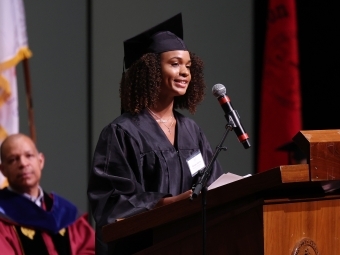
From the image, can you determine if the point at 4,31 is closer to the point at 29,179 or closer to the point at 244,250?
the point at 29,179

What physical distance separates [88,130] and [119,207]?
9.45ft

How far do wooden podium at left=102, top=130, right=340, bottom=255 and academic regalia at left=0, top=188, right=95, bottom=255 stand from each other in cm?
221

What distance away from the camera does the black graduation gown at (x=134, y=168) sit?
2.76 metres

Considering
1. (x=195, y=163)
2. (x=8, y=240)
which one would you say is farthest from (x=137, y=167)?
(x=8, y=240)

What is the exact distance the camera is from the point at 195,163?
295cm

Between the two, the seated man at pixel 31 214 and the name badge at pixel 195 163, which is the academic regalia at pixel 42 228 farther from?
the name badge at pixel 195 163

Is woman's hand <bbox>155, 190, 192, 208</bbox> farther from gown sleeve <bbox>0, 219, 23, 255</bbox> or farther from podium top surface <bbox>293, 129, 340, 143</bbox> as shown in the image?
gown sleeve <bbox>0, 219, 23, 255</bbox>

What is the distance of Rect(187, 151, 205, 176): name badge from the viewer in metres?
2.93

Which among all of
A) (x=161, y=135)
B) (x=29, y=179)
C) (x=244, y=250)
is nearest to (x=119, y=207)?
(x=161, y=135)

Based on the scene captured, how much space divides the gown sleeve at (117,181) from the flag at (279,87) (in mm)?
2757

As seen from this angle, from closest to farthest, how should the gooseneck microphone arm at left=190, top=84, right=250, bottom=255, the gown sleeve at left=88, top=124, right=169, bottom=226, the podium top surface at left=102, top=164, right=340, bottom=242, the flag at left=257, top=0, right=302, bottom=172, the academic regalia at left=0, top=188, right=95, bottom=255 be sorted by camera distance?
the podium top surface at left=102, top=164, right=340, bottom=242
the gooseneck microphone arm at left=190, top=84, right=250, bottom=255
the gown sleeve at left=88, top=124, right=169, bottom=226
the academic regalia at left=0, top=188, right=95, bottom=255
the flag at left=257, top=0, right=302, bottom=172

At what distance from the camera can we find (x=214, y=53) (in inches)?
230

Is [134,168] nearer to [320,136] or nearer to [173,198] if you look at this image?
[173,198]

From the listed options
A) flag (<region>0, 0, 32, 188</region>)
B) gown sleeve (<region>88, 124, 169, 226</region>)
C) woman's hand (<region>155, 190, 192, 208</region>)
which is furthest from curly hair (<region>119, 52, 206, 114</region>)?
flag (<region>0, 0, 32, 188</region>)
